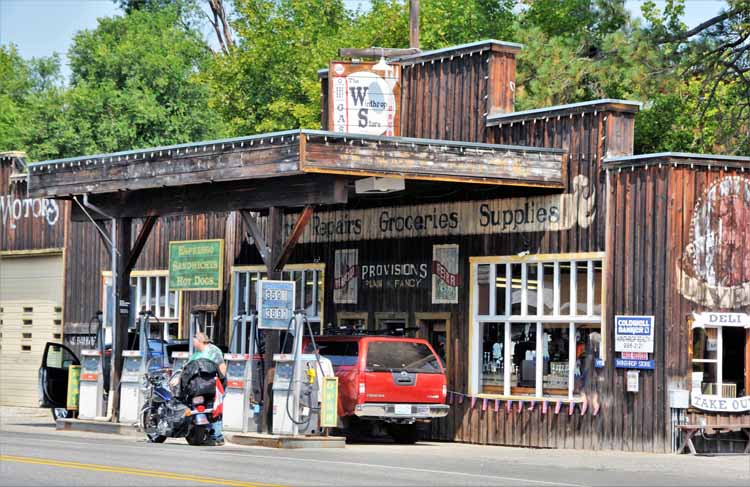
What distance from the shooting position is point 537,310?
88.3 feet

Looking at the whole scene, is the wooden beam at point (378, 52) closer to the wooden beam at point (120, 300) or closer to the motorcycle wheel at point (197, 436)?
the wooden beam at point (120, 300)

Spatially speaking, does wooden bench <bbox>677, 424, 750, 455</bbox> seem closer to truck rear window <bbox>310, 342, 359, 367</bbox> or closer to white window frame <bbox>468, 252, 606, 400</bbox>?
white window frame <bbox>468, 252, 606, 400</bbox>

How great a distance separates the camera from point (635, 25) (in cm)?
3841

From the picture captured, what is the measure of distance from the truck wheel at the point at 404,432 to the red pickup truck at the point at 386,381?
1.99 ft

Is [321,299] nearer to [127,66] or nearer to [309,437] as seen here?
[309,437]

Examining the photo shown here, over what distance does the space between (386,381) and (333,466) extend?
6.59 meters

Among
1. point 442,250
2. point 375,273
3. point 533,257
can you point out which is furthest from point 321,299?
point 533,257

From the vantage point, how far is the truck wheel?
27.2 meters

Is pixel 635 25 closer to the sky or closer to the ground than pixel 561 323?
closer to the sky

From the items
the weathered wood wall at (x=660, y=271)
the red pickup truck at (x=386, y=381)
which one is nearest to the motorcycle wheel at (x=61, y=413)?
the red pickup truck at (x=386, y=381)

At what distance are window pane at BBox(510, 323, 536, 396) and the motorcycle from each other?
6154 millimetres

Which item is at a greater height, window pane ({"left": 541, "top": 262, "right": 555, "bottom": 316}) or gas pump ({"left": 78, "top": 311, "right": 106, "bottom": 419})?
window pane ({"left": 541, "top": 262, "right": 555, "bottom": 316})

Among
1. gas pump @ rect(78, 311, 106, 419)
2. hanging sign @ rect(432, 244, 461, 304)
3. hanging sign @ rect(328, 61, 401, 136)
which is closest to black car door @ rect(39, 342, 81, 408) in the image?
gas pump @ rect(78, 311, 106, 419)

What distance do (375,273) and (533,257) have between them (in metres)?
4.54
